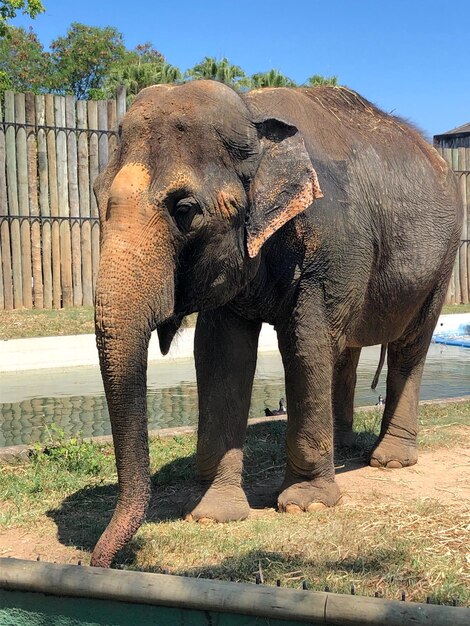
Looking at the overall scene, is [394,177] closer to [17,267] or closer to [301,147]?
[301,147]

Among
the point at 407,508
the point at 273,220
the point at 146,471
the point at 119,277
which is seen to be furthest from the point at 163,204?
the point at 407,508

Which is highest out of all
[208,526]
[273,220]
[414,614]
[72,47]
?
[72,47]

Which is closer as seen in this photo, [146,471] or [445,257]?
[146,471]

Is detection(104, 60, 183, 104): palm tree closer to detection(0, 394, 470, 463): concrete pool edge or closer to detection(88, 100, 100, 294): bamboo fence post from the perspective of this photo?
detection(88, 100, 100, 294): bamboo fence post

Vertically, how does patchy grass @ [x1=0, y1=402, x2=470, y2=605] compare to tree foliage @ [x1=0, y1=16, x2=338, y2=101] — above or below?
below

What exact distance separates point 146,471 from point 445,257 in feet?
10.5

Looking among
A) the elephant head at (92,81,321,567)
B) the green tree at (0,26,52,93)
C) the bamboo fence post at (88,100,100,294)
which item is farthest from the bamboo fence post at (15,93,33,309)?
the green tree at (0,26,52,93)

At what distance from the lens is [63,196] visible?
1476 cm

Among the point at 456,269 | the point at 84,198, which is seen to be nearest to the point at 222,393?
the point at 84,198

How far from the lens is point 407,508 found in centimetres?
491

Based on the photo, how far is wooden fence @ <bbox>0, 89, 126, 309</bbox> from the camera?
14.3 m

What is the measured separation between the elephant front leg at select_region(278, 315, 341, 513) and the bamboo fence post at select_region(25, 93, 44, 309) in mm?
10216

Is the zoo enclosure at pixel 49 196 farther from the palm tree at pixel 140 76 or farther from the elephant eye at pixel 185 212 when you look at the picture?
the palm tree at pixel 140 76

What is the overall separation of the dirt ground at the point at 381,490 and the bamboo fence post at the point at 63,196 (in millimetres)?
9374
